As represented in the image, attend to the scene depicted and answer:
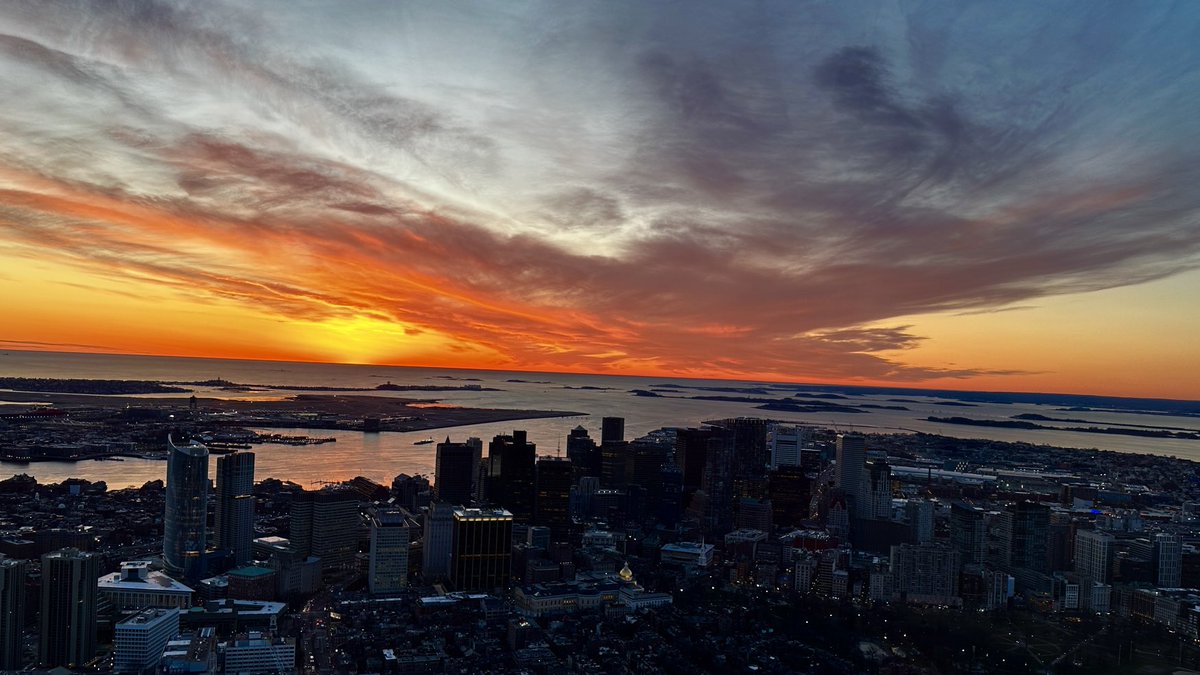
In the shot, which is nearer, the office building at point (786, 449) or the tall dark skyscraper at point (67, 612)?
the tall dark skyscraper at point (67, 612)

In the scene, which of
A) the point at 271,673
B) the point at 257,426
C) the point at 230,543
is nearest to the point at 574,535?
the point at 230,543

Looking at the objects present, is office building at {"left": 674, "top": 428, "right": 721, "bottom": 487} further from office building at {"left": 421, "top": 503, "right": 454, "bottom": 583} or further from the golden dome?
office building at {"left": 421, "top": 503, "right": 454, "bottom": 583}

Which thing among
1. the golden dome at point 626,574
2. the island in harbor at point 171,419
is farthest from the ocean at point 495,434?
the golden dome at point 626,574

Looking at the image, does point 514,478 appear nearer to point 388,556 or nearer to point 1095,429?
point 388,556

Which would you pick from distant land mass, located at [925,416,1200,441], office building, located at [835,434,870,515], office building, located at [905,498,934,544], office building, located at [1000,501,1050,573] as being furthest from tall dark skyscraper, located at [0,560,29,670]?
distant land mass, located at [925,416,1200,441]

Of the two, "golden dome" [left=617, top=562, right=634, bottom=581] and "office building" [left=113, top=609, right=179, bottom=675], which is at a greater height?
"office building" [left=113, top=609, right=179, bottom=675]

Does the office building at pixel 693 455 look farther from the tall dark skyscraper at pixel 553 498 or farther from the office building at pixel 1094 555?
the office building at pixel 1094 555

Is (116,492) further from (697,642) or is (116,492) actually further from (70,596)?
(697,642)
